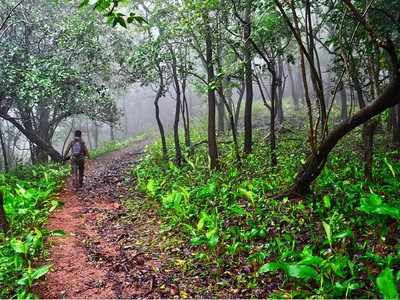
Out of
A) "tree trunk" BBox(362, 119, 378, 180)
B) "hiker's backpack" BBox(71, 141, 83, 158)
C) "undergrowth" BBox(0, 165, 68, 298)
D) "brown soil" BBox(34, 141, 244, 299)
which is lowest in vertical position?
"brown soil" BBox(34, 141, 244, 299)

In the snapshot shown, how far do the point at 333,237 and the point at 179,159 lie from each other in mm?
10902

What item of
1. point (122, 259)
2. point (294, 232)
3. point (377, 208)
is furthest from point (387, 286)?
point (122, 259)

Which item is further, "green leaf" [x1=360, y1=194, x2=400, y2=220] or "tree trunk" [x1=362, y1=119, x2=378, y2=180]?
"tree trunk" [x1=362, y1=119, x2=378, y2=180]

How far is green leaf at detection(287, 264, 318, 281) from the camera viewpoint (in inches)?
229

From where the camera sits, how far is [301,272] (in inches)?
230

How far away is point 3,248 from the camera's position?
25.2ft

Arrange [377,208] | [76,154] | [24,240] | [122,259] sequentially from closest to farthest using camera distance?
[377,208] < [122,259] < [24,240] < [76,154]

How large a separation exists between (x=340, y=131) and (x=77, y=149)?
918cm

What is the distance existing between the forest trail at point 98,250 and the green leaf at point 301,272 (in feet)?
7.33

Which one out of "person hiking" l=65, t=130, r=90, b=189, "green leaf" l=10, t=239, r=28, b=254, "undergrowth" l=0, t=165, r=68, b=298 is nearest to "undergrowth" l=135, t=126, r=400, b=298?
"undergrowth" l=0, t=165, r=68, b=298

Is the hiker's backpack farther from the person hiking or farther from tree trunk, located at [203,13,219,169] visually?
tree trunk, located at [203,13,219,169]

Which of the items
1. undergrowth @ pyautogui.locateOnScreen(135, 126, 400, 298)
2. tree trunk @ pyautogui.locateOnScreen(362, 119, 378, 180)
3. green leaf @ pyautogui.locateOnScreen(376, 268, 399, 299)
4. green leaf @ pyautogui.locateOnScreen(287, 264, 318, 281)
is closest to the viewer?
green leaf @ pyautogui.locateOnScreen(376, 268, 399, 299)

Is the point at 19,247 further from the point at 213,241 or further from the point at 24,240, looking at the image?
the point at 213,241

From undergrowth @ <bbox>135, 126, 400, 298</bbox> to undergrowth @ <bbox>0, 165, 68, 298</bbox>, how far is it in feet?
8.97
